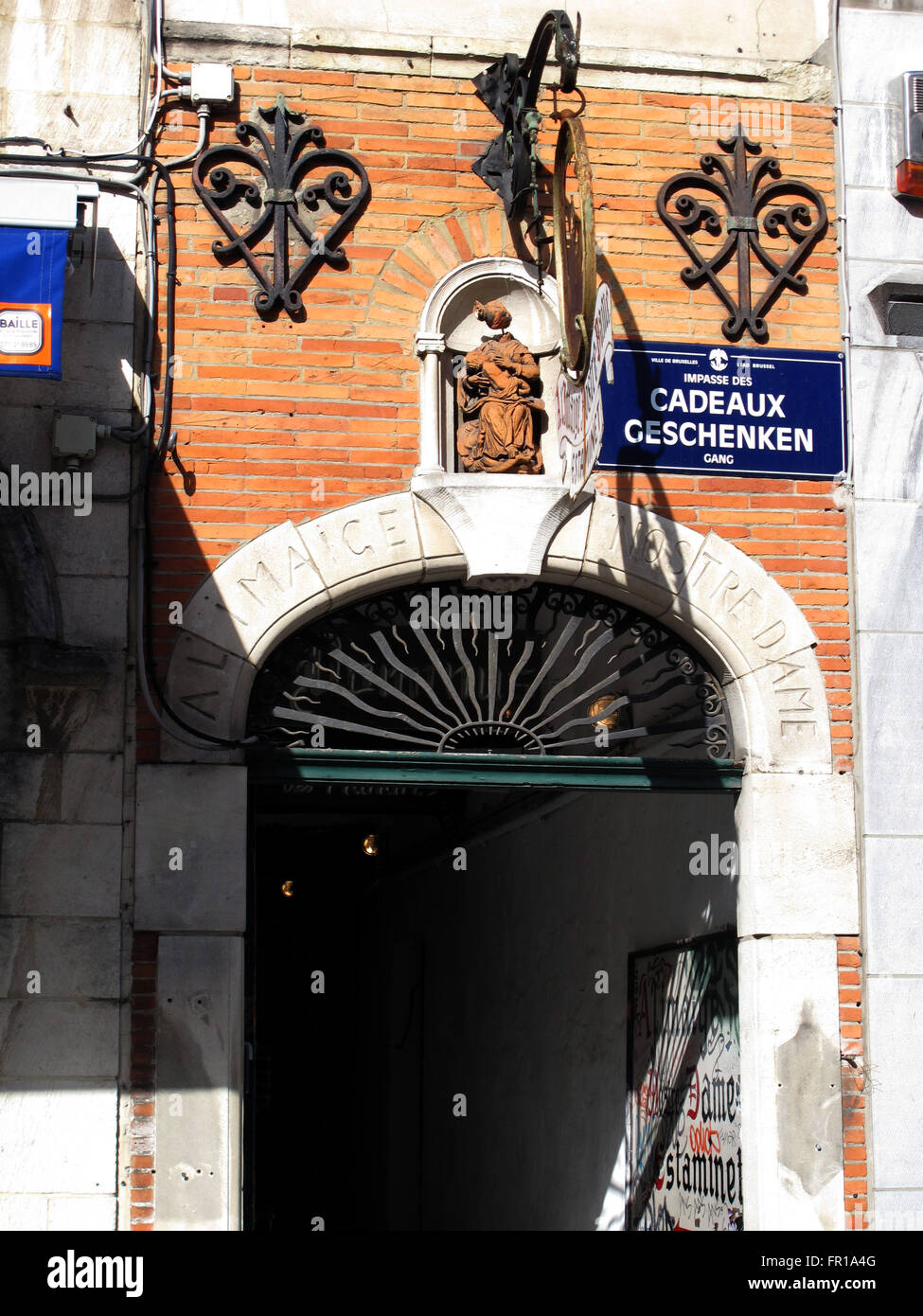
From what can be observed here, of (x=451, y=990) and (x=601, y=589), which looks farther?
(x=451, y=990)

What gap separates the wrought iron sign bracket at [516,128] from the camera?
21.7 ft

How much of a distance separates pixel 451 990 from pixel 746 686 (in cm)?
649

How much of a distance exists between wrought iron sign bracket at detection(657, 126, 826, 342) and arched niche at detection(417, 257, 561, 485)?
668 mm

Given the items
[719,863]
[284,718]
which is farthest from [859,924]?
[284,718]

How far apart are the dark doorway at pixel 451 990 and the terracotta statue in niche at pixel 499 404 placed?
159cm

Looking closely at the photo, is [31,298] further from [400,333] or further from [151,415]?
[400,333]

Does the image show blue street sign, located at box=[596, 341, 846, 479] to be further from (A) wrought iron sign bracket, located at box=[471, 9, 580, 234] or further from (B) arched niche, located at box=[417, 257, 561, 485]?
(A) wrought iron sign bracket, located at box=[471, 9, 580, 234]

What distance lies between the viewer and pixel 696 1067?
764 centimetres

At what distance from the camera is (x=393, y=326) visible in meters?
6.85

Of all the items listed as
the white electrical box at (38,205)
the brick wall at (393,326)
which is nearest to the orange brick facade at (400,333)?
the brick wall at (393,326)

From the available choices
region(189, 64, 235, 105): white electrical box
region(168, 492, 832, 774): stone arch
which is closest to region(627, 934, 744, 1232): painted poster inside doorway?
region(168, 492, 832, 774): stone arch

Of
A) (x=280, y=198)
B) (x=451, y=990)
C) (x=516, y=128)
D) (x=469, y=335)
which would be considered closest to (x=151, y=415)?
(x=280, y=198)

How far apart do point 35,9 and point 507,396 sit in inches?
102
